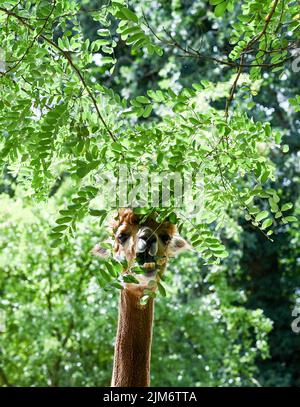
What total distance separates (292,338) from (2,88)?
6357 millimetres

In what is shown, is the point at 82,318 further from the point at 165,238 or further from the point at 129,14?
the point at 129,14

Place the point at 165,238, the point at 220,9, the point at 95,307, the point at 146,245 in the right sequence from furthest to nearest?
the point at 95,307
the point at 165,238
the point at 146,245
the point at 220,9

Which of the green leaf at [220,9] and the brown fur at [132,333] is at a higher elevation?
the green leaf at [220,9]

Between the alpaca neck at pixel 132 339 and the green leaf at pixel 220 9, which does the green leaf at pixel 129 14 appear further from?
the alpaca neck at pixel 132 339

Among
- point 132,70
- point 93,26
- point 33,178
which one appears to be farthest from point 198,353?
point 33,178

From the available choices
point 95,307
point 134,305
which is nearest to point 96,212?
point 134,305

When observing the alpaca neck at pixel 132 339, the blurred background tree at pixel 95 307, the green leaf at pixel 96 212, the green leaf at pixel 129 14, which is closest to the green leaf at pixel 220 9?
the green leaf at pixel 129 14

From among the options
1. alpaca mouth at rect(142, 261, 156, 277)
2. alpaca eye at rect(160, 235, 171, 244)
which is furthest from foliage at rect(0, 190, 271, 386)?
alpaca mouth at rect(142, 261, 156, 277)

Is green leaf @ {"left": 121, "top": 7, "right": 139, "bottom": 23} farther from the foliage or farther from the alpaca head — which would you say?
the foliage

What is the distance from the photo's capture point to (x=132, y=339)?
93.4 inches

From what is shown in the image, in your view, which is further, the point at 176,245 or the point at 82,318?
the point at 82,318

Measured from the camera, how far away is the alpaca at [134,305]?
224 centimetres

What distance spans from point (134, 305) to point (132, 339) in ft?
0.35

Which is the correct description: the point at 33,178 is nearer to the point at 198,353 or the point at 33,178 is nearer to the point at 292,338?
the point at 198,353
